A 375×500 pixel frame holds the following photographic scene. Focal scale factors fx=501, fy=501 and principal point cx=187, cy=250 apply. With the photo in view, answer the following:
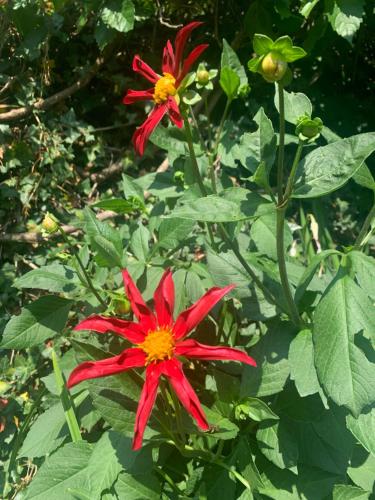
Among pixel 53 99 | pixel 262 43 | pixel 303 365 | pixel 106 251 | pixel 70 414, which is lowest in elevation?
pixel 70 414

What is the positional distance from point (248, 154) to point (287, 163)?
39.5 inches

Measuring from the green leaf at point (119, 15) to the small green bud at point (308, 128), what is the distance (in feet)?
2.83

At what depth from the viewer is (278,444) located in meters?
0.77

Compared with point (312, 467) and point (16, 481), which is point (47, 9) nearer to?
point (16, 481)

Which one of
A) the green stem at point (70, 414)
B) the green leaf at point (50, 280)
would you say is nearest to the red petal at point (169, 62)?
the green leaf at point (50, 280)

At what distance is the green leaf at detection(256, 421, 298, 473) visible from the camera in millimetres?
760

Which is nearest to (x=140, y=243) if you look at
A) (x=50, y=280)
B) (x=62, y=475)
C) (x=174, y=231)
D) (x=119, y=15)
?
(x=174, y=231)

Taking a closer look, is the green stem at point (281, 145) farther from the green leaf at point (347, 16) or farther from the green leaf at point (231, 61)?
the green leaf at point (347, 16)

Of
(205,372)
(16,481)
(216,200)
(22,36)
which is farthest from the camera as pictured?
(22,36)

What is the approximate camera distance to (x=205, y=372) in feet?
3.24

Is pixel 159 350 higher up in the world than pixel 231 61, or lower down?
lower down

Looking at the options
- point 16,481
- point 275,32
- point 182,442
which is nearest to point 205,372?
point 182,442

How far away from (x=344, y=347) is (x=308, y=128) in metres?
0.27

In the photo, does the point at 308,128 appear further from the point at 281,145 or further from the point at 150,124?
the point at 150,124
